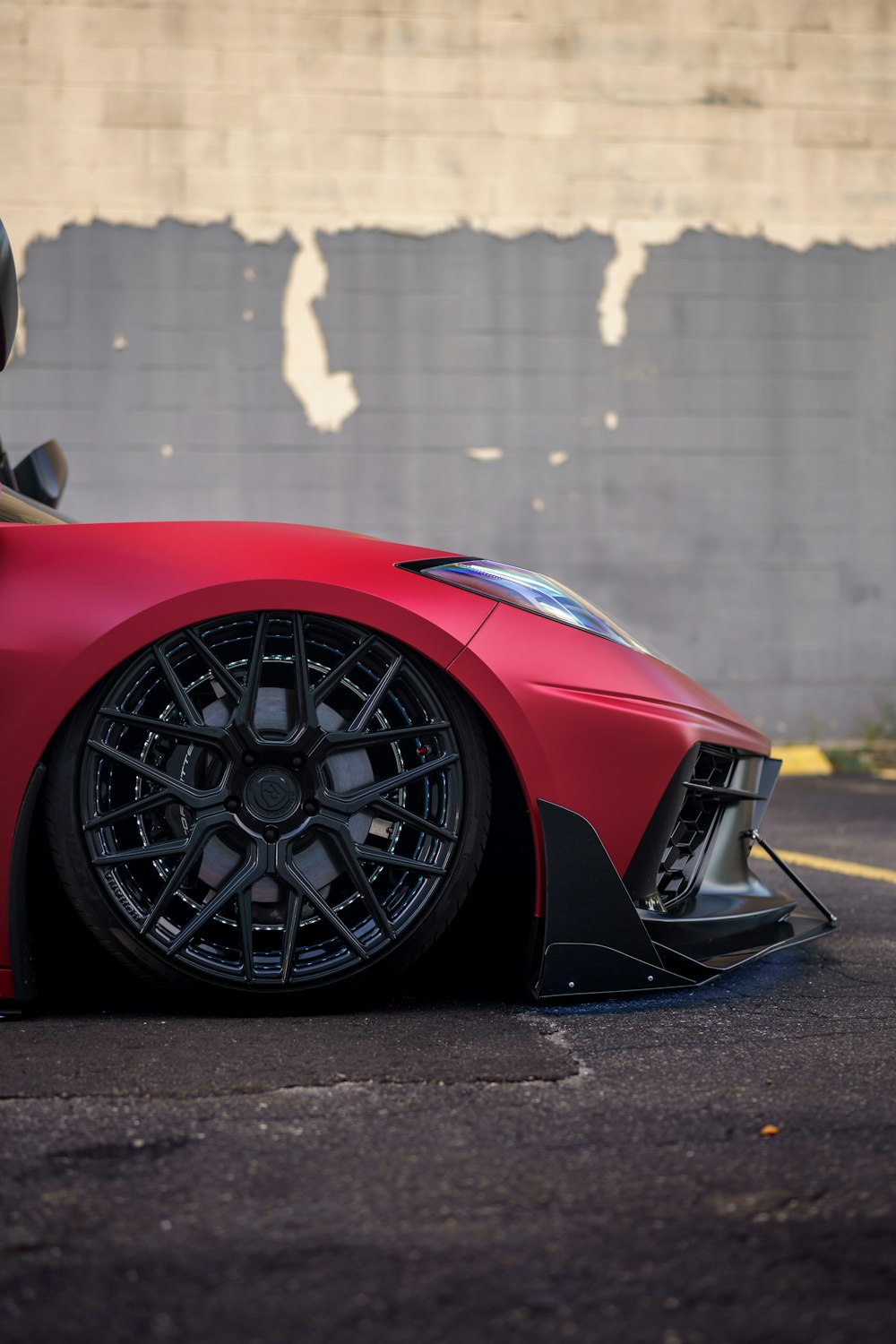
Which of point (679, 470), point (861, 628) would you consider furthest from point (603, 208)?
point (861, 628)

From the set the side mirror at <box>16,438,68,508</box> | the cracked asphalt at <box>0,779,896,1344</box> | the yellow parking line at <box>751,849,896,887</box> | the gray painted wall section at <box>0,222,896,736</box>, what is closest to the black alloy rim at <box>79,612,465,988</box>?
the cracked asphalt at <box>0,779,896,1344</box>

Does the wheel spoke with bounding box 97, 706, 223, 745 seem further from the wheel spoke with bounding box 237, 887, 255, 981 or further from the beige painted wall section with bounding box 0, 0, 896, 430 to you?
the beige painted wall section with bounding box 0, 0, 896, 430

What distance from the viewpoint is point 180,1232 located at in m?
1.43

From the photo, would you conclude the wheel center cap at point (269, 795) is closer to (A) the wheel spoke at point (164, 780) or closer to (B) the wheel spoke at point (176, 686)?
(A) the wheel spoke at point (164, 780)

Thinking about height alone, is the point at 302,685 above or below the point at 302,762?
above

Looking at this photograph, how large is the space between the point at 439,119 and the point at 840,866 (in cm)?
590

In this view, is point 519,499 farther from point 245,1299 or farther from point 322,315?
point 245,1299

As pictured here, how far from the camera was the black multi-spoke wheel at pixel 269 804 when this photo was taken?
2.33 meters

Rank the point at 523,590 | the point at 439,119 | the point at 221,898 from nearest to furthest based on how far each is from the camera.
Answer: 1. the point at 221,898
2. the point at 523,590
3. the point at 439,119

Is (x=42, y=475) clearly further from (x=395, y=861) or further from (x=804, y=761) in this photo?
(x=804, y=761)

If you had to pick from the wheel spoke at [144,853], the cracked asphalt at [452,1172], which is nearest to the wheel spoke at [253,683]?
the wheel spoke at [144,853]

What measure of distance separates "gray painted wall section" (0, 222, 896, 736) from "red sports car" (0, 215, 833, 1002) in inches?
236

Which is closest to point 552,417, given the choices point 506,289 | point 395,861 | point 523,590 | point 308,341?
point 506,289

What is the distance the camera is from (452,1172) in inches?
63.7
